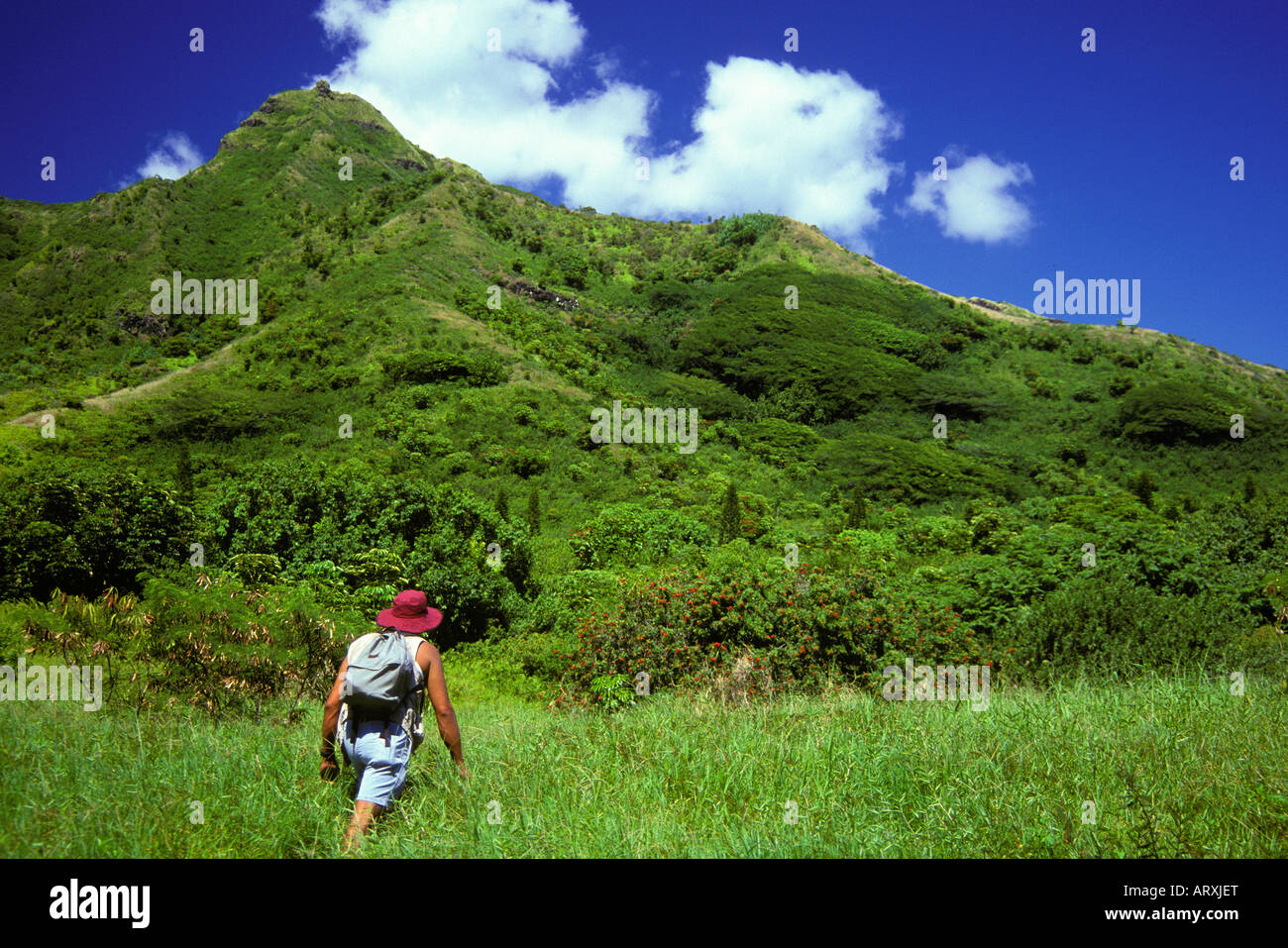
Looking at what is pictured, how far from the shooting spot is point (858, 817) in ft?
10.4

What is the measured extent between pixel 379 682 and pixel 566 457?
3590 centimetres

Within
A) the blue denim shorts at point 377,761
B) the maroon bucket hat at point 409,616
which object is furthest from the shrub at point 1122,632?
the blue denim shorts at point 377,761

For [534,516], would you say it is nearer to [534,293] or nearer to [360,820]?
[360,820]

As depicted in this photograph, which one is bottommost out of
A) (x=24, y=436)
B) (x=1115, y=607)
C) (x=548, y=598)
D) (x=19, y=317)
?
(x=548, y=598)

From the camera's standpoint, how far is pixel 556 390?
4772 cm

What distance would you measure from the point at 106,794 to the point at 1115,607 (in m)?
9.85

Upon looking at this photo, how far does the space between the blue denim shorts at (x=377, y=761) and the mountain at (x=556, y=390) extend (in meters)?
8.99

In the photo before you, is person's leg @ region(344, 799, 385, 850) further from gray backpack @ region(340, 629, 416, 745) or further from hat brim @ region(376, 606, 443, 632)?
hat brim @ region(376, 606, 443, 632)

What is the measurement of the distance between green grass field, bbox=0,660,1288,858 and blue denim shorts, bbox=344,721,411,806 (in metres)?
0.14

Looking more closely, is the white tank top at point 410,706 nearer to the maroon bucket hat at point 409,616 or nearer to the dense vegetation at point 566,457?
the maroon bucket hat at point 409,616

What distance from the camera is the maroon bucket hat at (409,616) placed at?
359 centimetres

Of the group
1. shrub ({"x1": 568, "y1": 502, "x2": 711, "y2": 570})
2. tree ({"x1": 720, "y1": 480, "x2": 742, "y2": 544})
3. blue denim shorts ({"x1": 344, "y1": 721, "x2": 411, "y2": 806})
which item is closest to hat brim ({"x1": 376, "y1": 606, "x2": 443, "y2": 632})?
blue denim shorts ({"x1": 344, "y1": 721, "x2": 411, "y2": 806})
